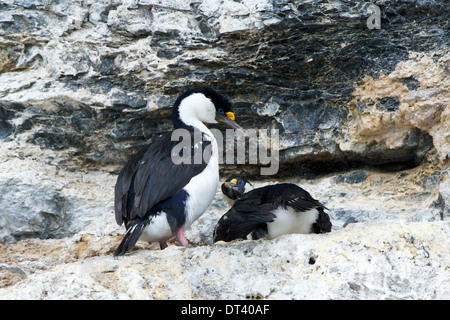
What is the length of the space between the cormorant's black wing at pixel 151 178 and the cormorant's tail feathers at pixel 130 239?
8 centimetres

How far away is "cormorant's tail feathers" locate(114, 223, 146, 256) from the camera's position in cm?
383

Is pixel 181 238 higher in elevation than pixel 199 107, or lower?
lower

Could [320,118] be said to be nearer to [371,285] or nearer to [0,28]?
[371,285]

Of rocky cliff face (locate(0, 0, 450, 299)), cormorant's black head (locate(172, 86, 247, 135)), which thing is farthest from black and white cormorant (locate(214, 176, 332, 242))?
cormorant's black head (locate(172, 86, 247, 135))

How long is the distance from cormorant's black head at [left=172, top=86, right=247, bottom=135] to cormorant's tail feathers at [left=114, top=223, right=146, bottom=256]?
1.02m

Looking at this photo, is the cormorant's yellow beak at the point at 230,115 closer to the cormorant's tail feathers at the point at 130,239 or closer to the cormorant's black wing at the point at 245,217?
the cormorant's black wing at the point at 245,217

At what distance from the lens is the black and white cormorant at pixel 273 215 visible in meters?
4.16

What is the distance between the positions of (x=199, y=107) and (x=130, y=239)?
133 cm

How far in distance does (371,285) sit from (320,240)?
45cm

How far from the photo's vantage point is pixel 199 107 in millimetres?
4828

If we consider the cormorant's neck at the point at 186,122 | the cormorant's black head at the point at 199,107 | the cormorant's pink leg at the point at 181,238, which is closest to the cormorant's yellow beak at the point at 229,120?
the cormorant's black head at the point at 199,107

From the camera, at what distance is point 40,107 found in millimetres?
5035

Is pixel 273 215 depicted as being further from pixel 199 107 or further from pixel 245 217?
pixel 199 107

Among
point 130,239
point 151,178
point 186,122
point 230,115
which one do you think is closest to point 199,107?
point 186,122
